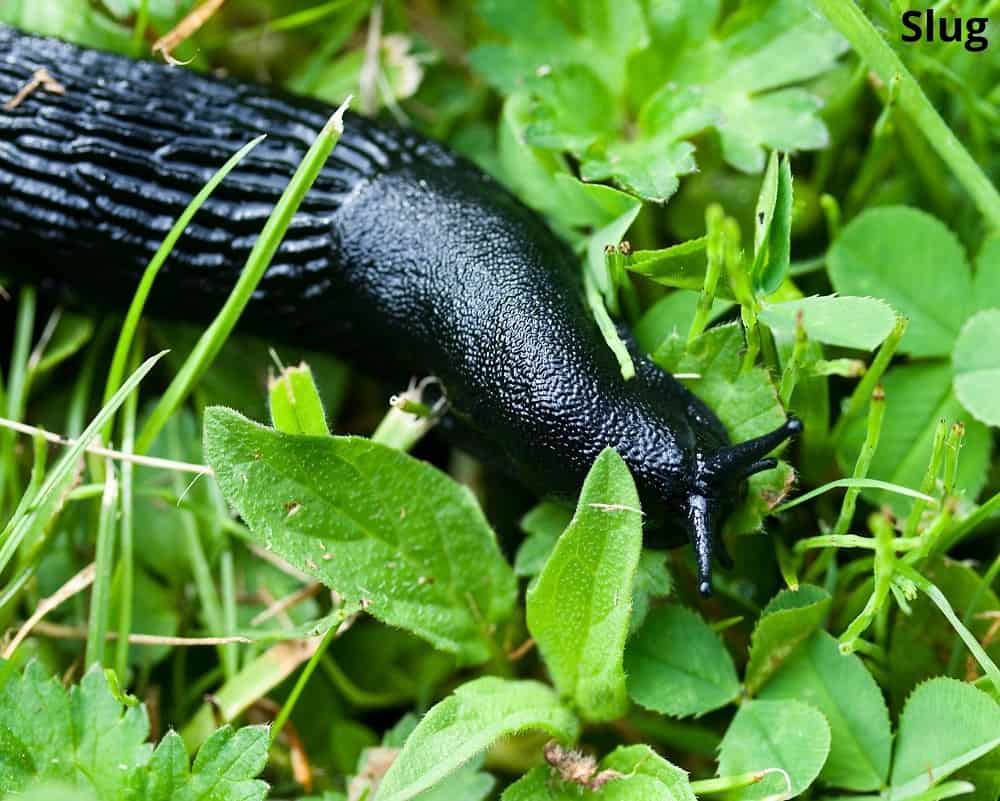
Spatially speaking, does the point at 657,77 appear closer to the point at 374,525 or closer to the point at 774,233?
the point at 774,233

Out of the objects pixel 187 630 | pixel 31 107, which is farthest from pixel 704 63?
pixel 187 630

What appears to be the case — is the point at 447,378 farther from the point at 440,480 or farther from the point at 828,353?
the point at 828,353

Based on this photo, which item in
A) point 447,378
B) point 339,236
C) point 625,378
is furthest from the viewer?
point 339,236

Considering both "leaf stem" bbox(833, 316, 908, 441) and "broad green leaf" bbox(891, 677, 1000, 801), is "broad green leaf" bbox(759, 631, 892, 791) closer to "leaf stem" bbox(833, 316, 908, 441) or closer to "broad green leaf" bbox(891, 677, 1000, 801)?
"broad green leaf" bbox(891, 677, 1000, 801)

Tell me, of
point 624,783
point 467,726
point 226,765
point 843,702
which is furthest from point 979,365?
point 226,765

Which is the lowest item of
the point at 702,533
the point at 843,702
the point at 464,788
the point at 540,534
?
the point at 464,788

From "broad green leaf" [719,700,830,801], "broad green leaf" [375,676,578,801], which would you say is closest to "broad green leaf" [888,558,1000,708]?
"broad green leaf" [719,700,830,801]

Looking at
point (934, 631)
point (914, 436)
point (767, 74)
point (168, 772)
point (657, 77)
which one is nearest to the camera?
point (168, 772)
